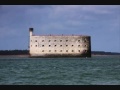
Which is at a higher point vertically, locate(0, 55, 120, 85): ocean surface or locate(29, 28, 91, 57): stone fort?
locate(29, 28, 91, 57): stone fort

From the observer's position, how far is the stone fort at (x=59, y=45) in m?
31.2

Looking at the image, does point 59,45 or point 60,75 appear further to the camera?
point 59,45

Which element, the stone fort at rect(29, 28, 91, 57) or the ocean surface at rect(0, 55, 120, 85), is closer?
the ocean surface at rect(0, 55, 120, 85)

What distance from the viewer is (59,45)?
1236 inches

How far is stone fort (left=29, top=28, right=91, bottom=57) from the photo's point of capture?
31.2 meters

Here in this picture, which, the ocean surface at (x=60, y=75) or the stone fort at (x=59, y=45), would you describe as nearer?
the ocean surface at (x=60, y=75)

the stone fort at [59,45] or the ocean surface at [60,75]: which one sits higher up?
the stone fort at [59,45]

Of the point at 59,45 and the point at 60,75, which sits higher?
the point at 59,45
